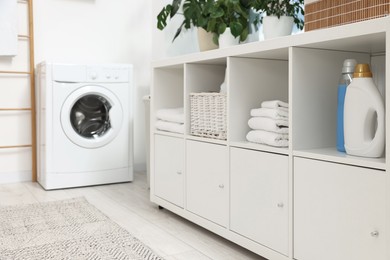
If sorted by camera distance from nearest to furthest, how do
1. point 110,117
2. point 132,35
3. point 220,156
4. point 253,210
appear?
point 253,210
point 220,156
point 110,117
point 132,35

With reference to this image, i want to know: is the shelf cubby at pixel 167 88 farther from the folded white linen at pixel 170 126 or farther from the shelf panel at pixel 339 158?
the shelf panel at pixel 339 158

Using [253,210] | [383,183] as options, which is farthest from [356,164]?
[253,210]

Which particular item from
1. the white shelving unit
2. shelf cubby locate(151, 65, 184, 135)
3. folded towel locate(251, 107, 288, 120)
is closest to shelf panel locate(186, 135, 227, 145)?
the white shelving unit

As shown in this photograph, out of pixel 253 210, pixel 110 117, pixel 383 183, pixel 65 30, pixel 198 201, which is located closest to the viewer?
pixel 383 183

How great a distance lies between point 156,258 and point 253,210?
40 centimetres

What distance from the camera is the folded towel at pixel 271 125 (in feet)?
5.07

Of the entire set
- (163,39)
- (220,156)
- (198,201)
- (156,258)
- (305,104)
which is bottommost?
(156,258)

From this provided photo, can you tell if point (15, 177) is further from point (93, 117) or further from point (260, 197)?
point (260, 197)

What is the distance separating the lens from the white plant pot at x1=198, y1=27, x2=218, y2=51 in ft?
8.45

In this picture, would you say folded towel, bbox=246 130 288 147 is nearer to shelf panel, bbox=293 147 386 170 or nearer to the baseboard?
shelf panel, bbox=293 147 386 170

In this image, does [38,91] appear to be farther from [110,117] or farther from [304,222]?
[304,222]

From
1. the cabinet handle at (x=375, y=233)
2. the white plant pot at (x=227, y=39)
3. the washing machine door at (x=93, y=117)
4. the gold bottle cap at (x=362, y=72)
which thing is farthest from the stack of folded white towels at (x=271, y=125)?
the washing machine door at (x=93, y=117)

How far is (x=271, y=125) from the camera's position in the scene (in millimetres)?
1564

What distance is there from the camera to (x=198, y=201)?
6.57 feet
